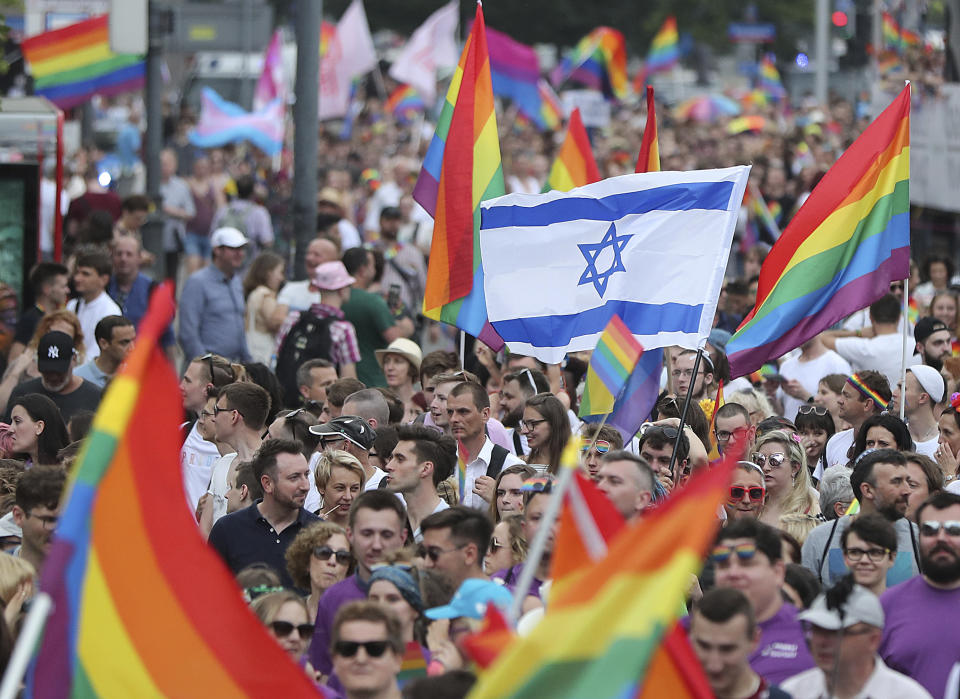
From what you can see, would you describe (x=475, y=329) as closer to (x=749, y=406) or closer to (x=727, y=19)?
(x=749, y=406)

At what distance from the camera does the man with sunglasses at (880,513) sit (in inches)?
293

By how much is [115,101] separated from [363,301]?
132 feet

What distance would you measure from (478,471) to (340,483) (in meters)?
0.97

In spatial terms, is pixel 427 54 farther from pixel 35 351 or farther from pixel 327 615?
pixel 327 615

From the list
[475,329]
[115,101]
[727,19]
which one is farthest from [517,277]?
[727,19]

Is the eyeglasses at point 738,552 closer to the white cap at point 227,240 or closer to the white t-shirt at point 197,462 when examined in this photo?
the white t-shirt at point 197,462

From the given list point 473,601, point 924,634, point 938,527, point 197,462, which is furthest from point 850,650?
point 197,462

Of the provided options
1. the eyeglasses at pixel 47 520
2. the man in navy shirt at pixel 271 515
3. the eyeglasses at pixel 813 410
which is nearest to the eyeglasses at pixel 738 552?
the man in navy shirt at pixel 271 515

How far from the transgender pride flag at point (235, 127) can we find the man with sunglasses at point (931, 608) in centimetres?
2013

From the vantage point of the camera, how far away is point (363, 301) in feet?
40.9

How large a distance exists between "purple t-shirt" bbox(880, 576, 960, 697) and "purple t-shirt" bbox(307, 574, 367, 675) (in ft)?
6.17

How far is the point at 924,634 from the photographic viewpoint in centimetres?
645

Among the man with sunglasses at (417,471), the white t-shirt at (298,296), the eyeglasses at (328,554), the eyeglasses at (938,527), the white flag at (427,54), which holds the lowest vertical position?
the white flag at (427,54)

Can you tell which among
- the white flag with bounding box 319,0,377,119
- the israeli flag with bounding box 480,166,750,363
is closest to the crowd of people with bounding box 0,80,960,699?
the israeli flag with bounding box 480,166,750,363
